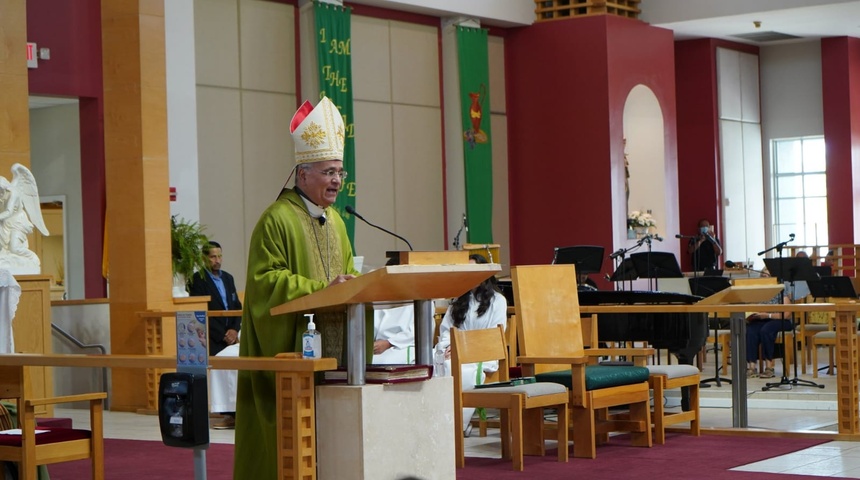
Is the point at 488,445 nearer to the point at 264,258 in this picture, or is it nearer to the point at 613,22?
the point at 264,258

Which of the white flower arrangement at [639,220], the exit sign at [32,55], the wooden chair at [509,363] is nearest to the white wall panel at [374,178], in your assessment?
the white flower arrangement at [639,220]

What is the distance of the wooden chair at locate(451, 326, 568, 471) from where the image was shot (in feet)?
21.2

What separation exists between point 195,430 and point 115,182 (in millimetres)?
6589

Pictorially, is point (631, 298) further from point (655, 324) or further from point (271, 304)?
point (271, 304)

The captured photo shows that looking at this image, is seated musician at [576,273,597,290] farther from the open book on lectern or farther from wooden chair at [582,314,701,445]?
wooden chair at [582,314,701,445]

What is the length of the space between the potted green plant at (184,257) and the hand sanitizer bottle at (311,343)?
21.8ft

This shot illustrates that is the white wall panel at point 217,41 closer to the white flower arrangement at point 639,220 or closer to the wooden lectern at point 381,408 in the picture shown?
the white flower arrangement at point 639,220

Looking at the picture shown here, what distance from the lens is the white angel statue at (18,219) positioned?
30.1 ft

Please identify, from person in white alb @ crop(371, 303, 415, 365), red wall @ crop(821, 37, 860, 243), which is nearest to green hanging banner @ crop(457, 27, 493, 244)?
red wall @ crop(821, 37, 860, 243)

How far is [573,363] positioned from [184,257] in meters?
4.73

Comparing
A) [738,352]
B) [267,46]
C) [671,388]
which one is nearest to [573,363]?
[671,388]

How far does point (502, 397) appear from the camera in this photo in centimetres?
654

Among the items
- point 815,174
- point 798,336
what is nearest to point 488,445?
point 798,336

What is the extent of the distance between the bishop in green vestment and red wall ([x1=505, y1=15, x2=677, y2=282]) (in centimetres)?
1187
